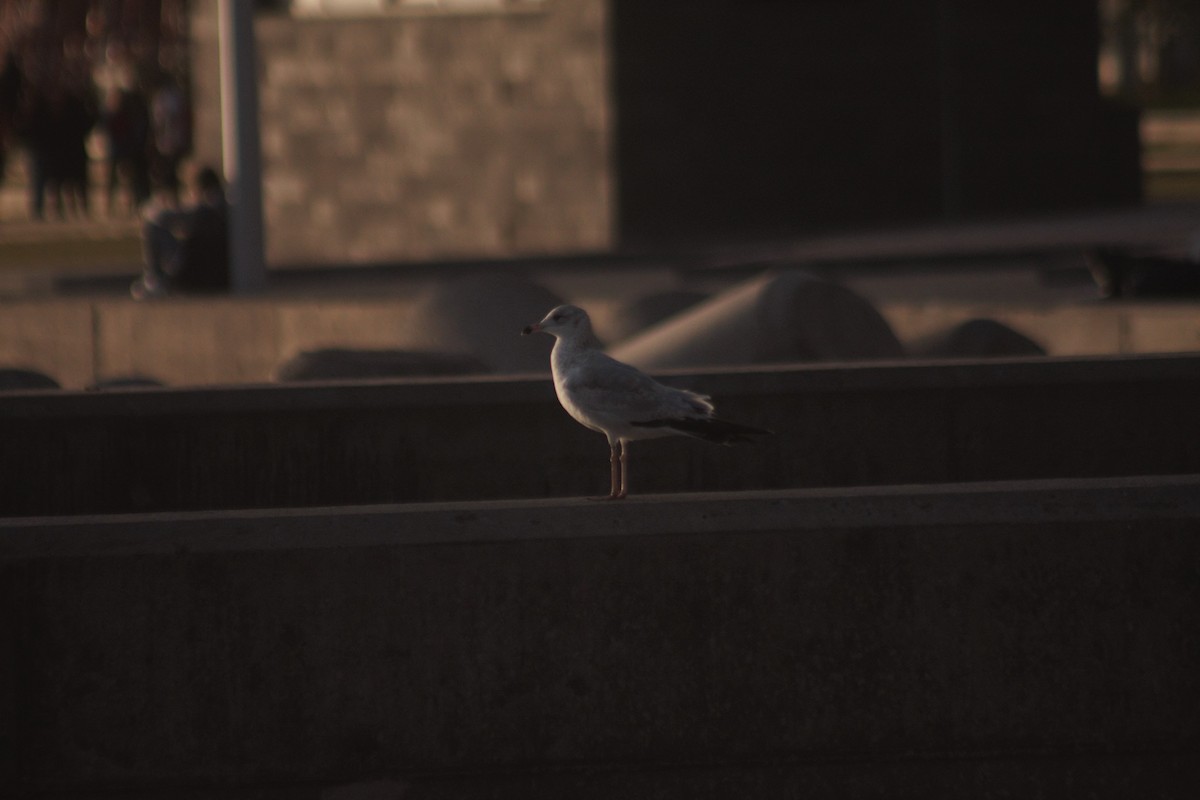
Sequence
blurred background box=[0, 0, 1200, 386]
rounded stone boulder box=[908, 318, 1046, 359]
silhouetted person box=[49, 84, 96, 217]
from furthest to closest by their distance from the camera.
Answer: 1. silhouetted person box=[49, 84, 96, 217]
2. blurred background box=[0, 0, 1200, 386]
3. rounded stone boulder box=[908, 318, 1046, 359]

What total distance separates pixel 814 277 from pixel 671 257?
10.5 m

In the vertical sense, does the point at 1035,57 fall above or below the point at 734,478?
above

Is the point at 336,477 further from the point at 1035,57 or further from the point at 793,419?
the point at 1035,57

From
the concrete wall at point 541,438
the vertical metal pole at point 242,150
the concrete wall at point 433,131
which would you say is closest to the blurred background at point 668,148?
the concrete wall at point 433,131

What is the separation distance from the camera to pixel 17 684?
5.11m

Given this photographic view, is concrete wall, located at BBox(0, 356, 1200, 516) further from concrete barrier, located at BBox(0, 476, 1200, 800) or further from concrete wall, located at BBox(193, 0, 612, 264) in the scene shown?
concrete wall, located at BBox(193, 0, 612, 264)

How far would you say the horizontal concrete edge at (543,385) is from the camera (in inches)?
304

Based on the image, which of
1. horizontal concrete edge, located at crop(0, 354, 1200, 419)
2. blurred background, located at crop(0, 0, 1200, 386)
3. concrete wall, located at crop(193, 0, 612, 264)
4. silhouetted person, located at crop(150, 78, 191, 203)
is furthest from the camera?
silhouetted person, located at crop(150, 78, 191, 203)

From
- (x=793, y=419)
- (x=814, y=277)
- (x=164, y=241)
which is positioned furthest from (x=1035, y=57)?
(x=793, y=419)

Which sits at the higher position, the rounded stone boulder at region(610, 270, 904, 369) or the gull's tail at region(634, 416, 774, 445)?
the rounded stone boulder at region(610, 270, 904, 369)

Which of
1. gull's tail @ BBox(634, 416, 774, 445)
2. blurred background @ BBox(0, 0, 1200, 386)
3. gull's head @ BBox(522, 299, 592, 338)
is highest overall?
blurred background @ BBox(0, 0, 1200, 386)

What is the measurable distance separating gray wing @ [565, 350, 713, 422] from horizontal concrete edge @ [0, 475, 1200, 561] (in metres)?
0.25

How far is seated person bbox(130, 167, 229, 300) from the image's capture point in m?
16.0

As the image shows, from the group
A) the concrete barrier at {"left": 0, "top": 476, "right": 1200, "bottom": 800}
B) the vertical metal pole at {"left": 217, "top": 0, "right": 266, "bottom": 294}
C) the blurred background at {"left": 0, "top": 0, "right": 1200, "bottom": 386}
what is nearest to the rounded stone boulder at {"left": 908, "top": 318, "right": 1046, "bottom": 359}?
the concrete barrier at {"left": 0, "top": 476, "right": 1200, "bottom": 800}
